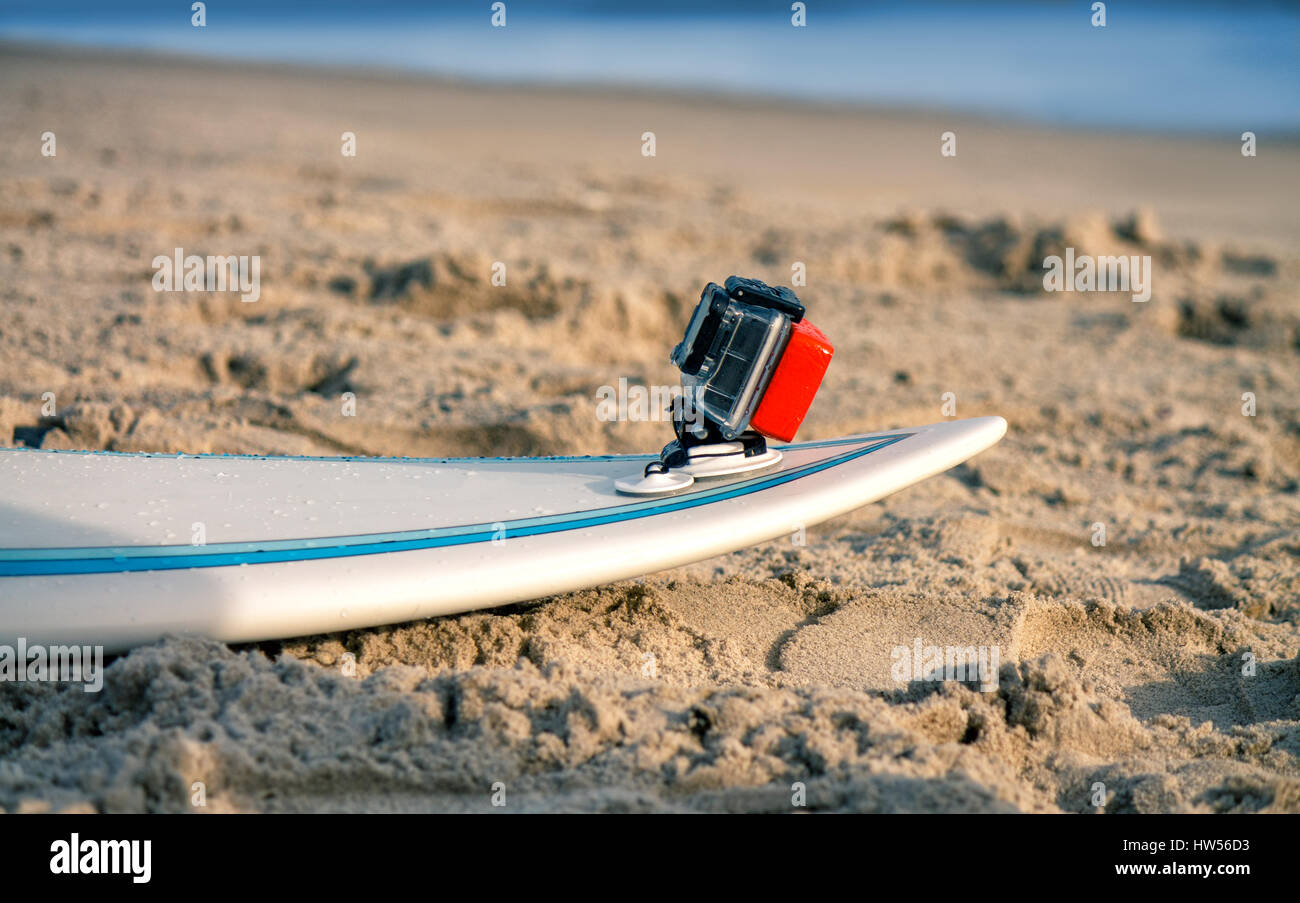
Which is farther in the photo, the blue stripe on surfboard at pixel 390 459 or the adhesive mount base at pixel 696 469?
the blue stripe on surfboard at pixel 390 459

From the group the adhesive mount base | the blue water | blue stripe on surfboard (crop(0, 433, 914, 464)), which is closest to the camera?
the adhesive mount base

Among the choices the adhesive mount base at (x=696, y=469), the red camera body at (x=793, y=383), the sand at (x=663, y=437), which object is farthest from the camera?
the adhesive mount base at (x=696, y=469)

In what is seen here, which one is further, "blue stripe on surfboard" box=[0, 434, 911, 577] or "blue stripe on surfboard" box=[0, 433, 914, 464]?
"blue stripe on surfboard" box=[0, 433, 914, 464]

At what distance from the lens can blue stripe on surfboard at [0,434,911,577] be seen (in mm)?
2375

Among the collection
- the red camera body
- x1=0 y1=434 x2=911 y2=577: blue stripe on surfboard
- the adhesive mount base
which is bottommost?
x1=0 y1=434 x2=911 y2=577: blue stripe on surfboard

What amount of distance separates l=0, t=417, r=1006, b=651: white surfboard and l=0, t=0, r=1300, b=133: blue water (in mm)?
12459

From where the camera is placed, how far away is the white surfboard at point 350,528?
7.58 feet

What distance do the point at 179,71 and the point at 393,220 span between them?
9.23 metres

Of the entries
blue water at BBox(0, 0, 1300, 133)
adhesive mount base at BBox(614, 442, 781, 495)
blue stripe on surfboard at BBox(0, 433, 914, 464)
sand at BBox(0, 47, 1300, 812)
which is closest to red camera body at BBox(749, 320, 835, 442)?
adhesive mount base at BBox(614, 442, 781, 495)

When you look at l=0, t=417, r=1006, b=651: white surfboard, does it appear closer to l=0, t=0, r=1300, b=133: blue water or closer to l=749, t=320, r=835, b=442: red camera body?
l=749, t=320, r=835, b=442: red camera body

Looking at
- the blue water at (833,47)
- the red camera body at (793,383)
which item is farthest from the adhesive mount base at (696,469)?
the blue water at (833,47)

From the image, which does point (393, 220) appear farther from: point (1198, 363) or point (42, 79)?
point (42, 79)

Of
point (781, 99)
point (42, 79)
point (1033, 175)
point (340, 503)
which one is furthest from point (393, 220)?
point (781, 99)

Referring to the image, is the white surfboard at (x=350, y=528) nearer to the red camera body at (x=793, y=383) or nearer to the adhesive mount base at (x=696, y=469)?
the adhesive mount base at (x=696, y=469)
